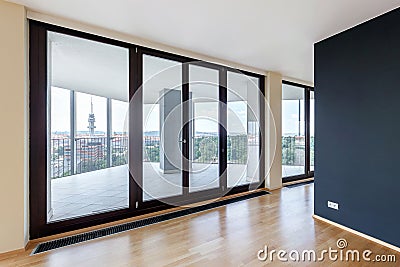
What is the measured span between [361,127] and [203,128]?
7.63 feet

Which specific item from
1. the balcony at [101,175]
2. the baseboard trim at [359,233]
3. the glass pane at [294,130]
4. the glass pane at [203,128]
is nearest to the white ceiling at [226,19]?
the glass pane at [203,128]

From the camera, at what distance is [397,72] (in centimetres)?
238

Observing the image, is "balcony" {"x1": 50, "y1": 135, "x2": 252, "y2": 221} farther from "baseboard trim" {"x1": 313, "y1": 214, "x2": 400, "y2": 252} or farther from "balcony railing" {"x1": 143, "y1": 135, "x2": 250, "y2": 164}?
"baseboard trim" {"x1": 313, "y1": 214, "x2": 400, "y2": 252}

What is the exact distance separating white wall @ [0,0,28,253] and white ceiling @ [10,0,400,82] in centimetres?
28

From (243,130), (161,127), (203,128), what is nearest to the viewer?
(161,127)

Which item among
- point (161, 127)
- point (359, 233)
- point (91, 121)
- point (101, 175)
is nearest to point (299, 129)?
point (359, 233)

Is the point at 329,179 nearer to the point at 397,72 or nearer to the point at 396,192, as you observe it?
the point at 396,192

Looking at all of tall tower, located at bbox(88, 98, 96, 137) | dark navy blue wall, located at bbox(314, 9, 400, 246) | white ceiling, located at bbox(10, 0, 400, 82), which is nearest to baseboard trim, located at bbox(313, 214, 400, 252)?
dark navy blue wall, located at bbox(314, 9, 400, 246)

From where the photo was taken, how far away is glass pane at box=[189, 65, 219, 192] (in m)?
3.92

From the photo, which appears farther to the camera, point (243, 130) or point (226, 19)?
point (243, 130)

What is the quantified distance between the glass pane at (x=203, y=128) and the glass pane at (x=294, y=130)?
220cm

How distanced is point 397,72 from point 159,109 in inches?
118

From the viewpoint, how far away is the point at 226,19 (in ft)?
8.59

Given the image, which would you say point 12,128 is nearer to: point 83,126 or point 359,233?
point 83,126
